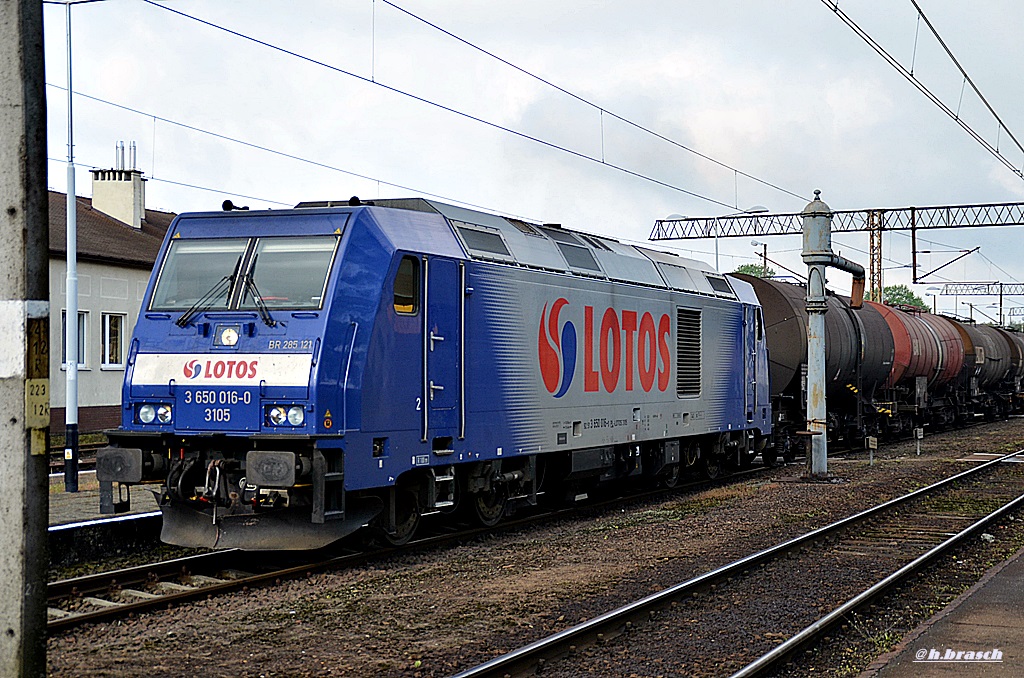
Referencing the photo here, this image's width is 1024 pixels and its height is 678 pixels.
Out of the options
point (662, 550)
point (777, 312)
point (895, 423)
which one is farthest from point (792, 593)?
point (895, 423)

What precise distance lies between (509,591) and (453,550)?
2258 mm

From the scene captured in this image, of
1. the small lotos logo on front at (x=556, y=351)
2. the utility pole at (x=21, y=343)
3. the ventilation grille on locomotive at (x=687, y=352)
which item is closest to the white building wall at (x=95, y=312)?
the ventilation grille on locomotive at (x=687, y=352)

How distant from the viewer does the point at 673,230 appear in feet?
155

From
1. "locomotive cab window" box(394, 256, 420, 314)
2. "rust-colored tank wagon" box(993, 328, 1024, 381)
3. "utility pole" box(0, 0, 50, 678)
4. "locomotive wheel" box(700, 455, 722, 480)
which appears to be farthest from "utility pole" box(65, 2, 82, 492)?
"rust-colored tank wagon" box(993, 328, 1024, 381)

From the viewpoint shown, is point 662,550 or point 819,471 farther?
point 819,471

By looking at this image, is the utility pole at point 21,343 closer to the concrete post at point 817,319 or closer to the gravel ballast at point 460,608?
the gravel ballast at point 460,608

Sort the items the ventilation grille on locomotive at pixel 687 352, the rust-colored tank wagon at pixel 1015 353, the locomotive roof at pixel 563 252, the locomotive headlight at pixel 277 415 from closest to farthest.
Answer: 1. the locomotive headlight at pixel 277 415
2. the locomotive roof at pixel 563 252
3. the ventilation grille on locomotive at pixel 687 352
4. the rust-colored tank wagon at pixel 1015 353

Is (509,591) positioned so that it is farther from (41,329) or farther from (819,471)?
(819,471)

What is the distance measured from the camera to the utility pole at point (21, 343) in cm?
524

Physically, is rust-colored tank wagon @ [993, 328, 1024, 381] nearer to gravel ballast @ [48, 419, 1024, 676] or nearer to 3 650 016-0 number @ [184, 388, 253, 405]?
gravel ballast @ [48, 419, 1024, 676]

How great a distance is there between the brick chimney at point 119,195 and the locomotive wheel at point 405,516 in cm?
2725

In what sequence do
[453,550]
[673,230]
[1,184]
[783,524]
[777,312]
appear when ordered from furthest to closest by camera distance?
[673,230]
[777,312]
[783,524]
[453,550]
[1,184]

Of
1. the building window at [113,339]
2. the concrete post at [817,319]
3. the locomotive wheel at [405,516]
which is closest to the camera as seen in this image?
the locomotive wheel at [405,516]

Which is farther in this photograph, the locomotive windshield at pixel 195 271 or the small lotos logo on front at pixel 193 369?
the locomotive windshield at pixel 195 271
